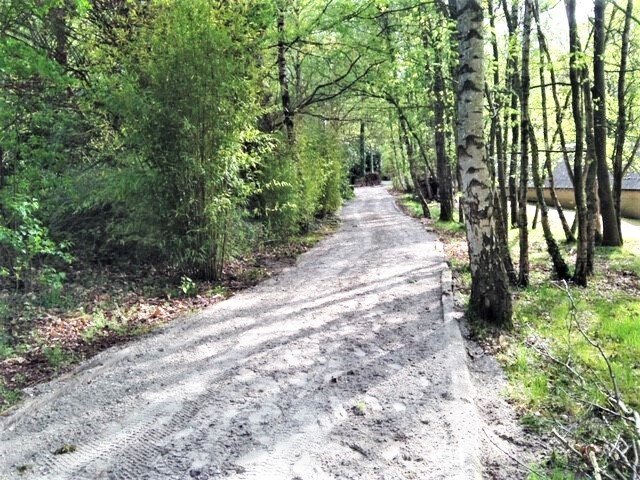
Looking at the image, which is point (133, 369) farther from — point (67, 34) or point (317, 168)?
point (317, 168)

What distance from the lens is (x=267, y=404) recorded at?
3473 mm

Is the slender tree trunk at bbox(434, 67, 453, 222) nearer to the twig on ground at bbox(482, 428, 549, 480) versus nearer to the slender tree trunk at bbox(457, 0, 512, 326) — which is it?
the slender tree trunk at bbox(457, 0, 512, 326)

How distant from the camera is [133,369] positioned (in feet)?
13.8

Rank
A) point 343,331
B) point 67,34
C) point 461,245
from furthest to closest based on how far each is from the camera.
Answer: point 461,245 → point 67,34 → point 343,331

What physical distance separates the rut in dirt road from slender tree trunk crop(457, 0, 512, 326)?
548 mm

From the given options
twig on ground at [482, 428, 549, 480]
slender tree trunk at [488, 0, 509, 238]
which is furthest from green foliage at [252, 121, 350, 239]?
twig on ground at [482, 428, 549, 480]

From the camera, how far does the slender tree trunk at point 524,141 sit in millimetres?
6348

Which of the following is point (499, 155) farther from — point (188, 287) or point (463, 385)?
point (463, 385)

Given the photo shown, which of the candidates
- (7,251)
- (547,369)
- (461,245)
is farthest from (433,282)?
(7,251)

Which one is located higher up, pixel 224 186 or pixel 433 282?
pixel 224 186

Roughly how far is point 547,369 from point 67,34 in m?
8.60

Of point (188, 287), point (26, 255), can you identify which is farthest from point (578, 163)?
point (26, 255)

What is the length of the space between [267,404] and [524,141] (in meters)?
5.28

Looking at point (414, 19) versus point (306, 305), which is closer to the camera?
point (306, 305)
